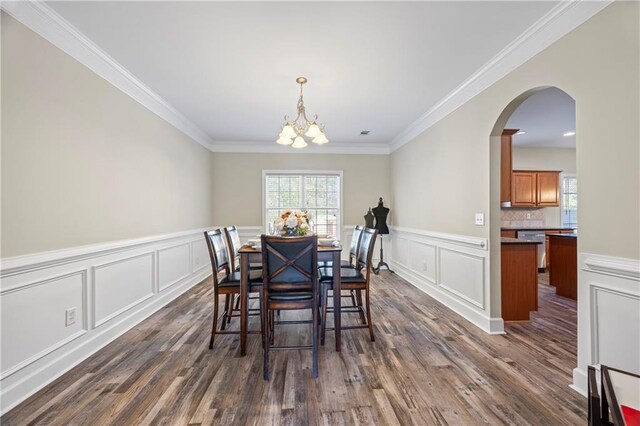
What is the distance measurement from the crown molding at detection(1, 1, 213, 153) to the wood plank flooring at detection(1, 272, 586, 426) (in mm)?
2463

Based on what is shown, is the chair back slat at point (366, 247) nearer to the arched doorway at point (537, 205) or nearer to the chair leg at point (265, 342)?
the chair leg at point (265, 342)

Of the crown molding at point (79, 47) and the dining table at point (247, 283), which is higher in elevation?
the crown molding at point (79, 47)

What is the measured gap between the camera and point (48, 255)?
6.61 ft

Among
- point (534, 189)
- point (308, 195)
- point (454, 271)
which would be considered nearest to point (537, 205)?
point (534, 189)

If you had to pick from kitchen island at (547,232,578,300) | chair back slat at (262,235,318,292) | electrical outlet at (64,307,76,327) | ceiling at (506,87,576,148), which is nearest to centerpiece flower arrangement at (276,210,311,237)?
chair back slat at (262,235,318,292)

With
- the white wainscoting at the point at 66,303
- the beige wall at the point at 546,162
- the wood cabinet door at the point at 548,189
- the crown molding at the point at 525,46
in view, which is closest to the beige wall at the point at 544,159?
the beige wall at the point at 546,162

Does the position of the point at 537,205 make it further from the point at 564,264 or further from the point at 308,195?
the point at 308,195

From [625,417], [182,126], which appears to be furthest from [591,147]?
[182,126]

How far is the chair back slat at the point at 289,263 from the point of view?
2.08 meters

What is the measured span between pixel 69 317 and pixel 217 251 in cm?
118

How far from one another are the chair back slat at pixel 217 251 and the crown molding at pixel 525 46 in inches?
120

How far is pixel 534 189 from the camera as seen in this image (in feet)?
20.1

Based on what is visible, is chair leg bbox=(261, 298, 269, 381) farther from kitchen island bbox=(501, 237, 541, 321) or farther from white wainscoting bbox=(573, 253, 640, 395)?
kitchen island bbox=(501, 237, 541, 321)

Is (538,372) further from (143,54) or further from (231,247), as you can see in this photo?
(143,54)
